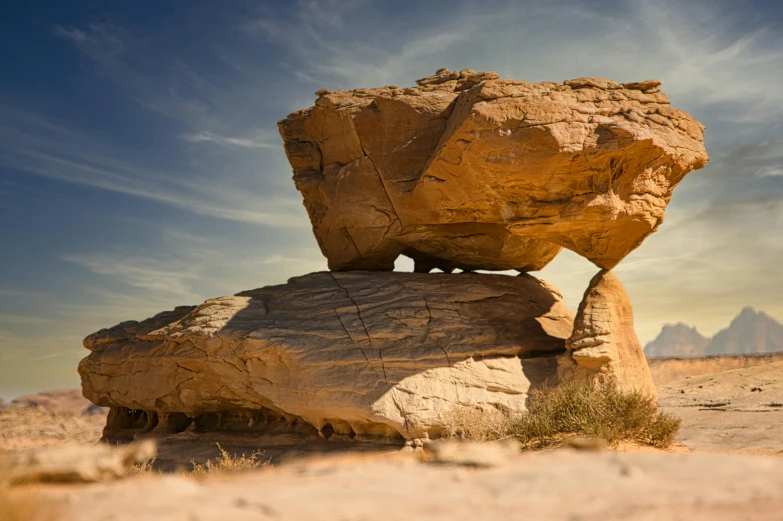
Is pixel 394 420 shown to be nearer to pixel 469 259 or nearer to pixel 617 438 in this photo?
pixel 617 438

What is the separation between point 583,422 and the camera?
10117 millimetres

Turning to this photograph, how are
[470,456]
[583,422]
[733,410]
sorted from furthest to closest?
[733,410], [583,422], [470,456]

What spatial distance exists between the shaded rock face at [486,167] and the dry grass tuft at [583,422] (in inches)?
137

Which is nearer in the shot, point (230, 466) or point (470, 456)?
point (470, 456)

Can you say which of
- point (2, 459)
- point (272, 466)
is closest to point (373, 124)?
point (272, 466)

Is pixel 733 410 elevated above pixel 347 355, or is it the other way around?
pixel 347 355

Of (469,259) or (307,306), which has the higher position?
(469,259)

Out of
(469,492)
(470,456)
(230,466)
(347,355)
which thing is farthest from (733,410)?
(469,492)

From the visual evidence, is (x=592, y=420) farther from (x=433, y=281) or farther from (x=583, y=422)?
(x=433, y=281)

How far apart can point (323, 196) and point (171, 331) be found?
485cm

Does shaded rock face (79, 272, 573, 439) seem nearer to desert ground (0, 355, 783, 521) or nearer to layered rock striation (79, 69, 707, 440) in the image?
layered rock striation (79, 69, 707, 440)

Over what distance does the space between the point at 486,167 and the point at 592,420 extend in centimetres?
487

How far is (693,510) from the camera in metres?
4.85

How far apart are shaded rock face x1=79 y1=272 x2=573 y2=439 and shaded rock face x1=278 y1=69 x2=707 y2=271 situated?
110cm
